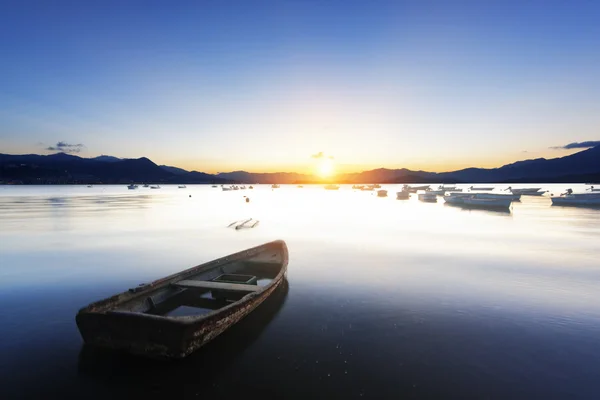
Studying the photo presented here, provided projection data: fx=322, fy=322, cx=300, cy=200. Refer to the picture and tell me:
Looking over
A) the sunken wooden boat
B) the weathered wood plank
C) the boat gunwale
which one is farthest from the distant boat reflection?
the weathered wood plank

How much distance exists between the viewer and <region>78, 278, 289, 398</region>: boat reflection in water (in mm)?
7258

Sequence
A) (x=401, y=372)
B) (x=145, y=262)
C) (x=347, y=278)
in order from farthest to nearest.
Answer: (x=145, y=262) < (x=347, y=278) < (x=401, y=372)

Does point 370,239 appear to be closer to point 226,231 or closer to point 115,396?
point 226,231

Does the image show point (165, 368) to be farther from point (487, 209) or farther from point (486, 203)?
point (486, 203)

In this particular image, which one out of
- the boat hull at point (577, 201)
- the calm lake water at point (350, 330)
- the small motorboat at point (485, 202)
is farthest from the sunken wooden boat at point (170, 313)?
the boat hull at point (577, 201)

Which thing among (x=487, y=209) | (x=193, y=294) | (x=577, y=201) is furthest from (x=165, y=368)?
(x=577, y=201)

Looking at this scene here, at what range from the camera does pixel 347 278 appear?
1636 centimetres

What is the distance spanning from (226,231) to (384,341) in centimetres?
2729

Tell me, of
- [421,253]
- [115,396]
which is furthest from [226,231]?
[115,396]

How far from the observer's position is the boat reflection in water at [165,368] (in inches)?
286

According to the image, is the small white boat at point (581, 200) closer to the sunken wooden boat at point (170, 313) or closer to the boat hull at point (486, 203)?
the boat hull at point (486, 203)

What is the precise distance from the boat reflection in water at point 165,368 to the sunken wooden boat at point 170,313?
40cm

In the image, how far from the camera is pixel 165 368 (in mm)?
7895

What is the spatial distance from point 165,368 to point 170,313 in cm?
356
